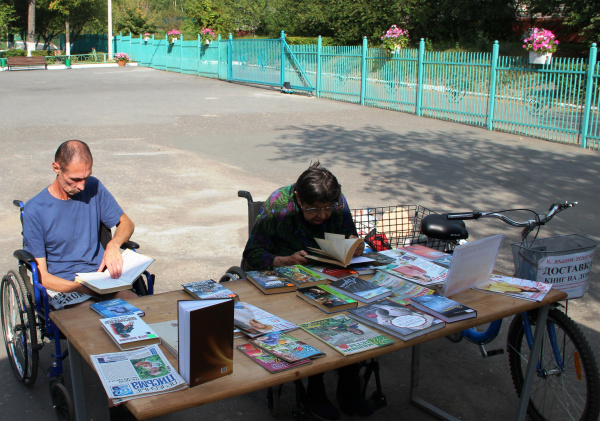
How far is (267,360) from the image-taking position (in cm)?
240

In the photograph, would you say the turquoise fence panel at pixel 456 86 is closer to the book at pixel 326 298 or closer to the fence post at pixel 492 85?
the fence post at pixel 492 85

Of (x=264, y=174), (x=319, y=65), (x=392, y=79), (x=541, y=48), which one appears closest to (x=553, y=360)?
(x=264, y=174)

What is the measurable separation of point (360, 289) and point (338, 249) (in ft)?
1.26

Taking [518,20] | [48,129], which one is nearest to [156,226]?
[48,129]

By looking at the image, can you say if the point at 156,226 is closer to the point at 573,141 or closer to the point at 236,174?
the point at 236,174

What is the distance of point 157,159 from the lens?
1120cm

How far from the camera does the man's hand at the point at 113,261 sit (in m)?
3.89

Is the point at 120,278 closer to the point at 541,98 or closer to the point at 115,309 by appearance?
the point at 115,309

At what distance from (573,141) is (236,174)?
7.76 m

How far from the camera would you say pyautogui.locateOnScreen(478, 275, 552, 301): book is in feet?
10.3

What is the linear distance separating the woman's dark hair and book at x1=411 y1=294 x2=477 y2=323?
935mm

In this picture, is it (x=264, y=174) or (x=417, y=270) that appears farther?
(x=264, y=174)

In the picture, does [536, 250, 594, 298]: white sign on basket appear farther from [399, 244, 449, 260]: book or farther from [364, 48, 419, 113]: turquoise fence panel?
[364, 48, 419, 113]: turquoise fence panel

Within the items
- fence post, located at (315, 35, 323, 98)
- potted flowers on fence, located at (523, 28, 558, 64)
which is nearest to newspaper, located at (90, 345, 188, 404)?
potted flowers on fence, located at (523, 28, 558, 64)
